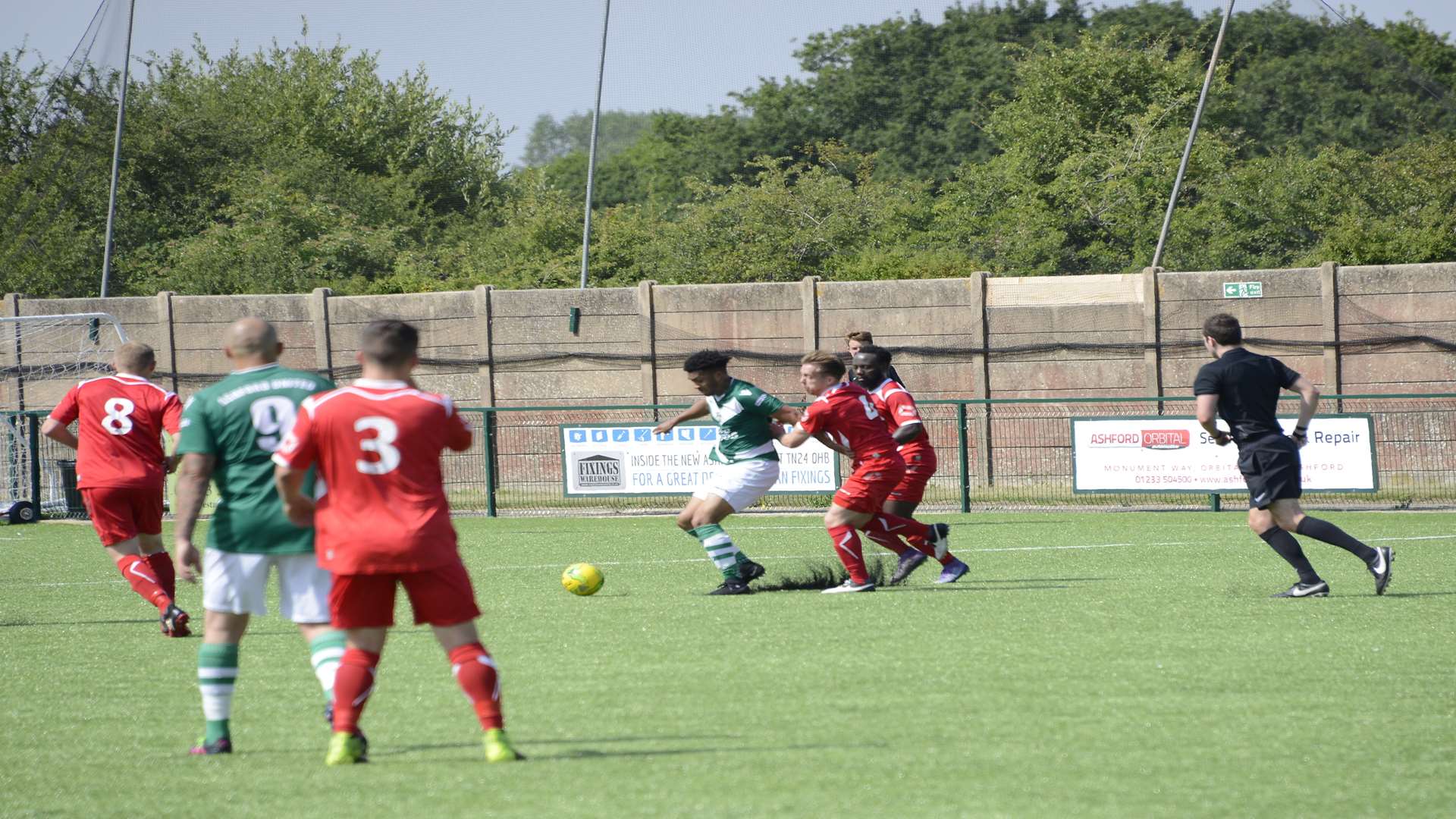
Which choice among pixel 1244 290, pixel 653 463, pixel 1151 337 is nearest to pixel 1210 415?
pixel 653 463

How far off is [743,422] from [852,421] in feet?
2.81

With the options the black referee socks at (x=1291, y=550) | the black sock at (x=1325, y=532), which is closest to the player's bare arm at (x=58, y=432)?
the black referee socks at (x=1291, y=550)

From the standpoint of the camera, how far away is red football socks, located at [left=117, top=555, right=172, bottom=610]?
29.9ft

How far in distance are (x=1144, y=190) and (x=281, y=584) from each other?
2987 centimetres

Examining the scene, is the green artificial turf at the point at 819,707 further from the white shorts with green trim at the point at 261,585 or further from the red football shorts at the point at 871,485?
the red football shorts at the point at 871,485

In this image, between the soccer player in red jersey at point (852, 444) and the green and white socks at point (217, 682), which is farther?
the soccer player in red jersey at point (852, 444)

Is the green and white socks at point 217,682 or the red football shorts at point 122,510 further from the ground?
the red football shorts at point 122,510

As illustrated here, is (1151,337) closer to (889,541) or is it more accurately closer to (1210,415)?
(889,541)

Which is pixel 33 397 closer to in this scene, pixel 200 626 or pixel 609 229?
pixel 609 229

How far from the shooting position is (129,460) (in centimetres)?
924

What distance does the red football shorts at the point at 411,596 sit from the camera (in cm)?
510

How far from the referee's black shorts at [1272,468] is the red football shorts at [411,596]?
5628mm

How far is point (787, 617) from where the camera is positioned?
29.3 feet

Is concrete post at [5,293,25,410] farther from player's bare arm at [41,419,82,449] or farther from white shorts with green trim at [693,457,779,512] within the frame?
white shorts with green trim at [693,457,779,512]
